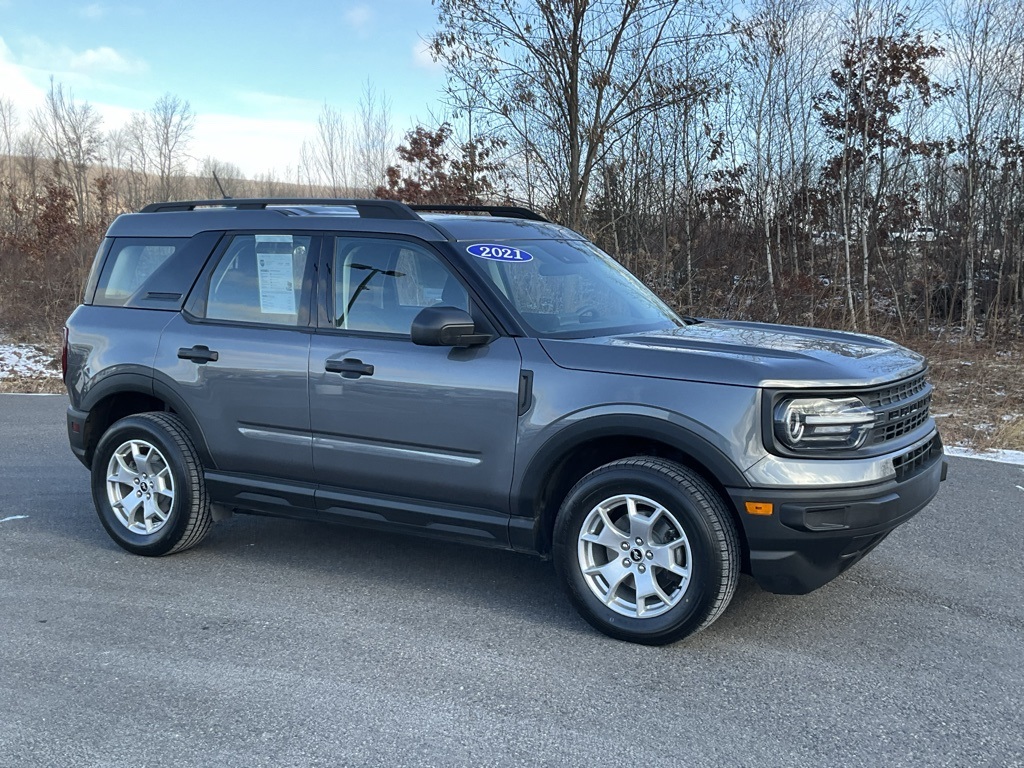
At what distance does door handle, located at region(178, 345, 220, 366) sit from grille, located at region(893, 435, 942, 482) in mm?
3416

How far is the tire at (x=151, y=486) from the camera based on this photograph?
5.30 metres

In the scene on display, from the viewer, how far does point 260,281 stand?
5211 mm

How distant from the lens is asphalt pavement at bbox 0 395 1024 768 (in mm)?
3260

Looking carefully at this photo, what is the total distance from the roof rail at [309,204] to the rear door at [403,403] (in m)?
0.15

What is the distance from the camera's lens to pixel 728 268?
16812 mm

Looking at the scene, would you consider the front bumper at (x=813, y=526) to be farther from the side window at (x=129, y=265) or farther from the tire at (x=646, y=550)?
the side window at (x=129, y=265)

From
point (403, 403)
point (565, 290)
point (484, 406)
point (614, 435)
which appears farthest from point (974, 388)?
point (403, 403)

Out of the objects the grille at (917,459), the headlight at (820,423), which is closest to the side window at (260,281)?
the headlight at (820,423)

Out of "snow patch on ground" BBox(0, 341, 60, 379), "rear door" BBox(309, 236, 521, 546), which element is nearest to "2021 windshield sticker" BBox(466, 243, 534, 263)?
"rear door" BBox(309, 236, 521, 546)

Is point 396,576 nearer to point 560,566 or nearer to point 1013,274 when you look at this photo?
point 560,566

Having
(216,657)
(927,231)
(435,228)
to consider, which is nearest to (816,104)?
(927,231)

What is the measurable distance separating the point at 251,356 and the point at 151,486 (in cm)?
107

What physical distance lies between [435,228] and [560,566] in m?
1.75

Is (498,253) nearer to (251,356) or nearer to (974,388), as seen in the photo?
(251,356)
